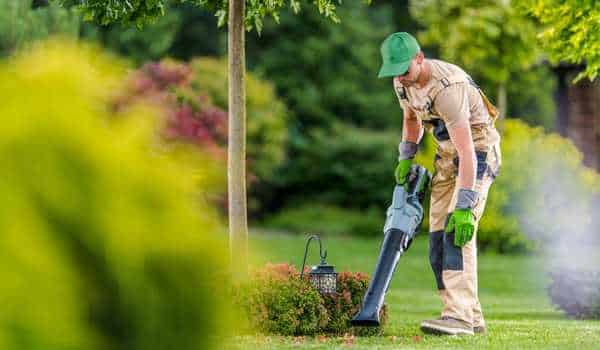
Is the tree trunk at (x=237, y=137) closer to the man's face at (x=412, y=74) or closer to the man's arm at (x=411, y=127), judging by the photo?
the man's arm at (x=411, y=127)

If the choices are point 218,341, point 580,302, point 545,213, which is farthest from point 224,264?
point 545,213

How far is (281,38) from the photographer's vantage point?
1355 inches

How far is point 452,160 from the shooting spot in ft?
25.2

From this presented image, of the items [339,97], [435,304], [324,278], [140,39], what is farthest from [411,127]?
[339,97]

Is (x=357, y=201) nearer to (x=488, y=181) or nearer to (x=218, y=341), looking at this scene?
(x=488, y=181)

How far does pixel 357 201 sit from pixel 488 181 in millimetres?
24157

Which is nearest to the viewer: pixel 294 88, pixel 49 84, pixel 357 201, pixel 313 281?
pixel 49 84

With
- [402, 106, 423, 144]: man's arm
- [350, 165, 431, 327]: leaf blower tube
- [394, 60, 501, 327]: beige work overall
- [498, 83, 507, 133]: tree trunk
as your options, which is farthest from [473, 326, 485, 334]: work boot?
[498, 83, 507, 133]: tree trunk

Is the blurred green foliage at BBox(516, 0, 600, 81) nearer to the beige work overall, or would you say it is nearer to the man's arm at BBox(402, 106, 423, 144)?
the man's arm at BBox(402, 106, 423, 144)

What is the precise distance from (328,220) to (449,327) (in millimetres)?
22826

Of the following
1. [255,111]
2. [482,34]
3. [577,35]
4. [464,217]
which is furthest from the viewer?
[255,111]

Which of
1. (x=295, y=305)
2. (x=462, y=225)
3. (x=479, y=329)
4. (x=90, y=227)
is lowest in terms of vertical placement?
(x=479, y=329)

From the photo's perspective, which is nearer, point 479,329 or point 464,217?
point 464,217

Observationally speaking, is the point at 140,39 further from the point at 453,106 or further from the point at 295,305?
the point at 453,106
